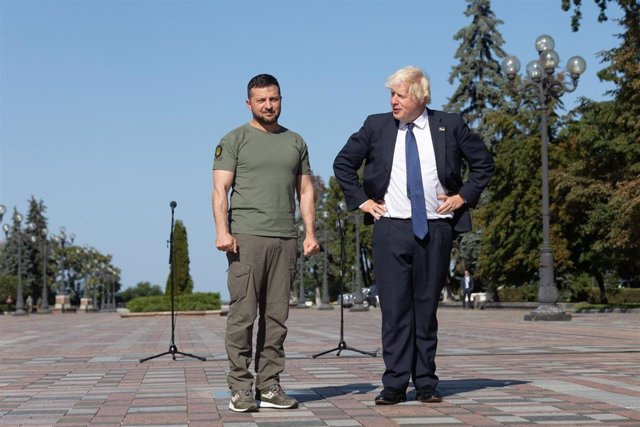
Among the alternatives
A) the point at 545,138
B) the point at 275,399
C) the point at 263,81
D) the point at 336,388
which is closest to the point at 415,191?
the point at 263,81

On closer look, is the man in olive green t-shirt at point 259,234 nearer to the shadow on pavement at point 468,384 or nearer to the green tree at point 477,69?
the shadow on pavement at point 468,384

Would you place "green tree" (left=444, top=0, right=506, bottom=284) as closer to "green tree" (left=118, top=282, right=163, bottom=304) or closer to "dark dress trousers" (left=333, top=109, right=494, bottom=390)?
"dark dress trousers" (left=333, top=109, right=494, bottom=390)

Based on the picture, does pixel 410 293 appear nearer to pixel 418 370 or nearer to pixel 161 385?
pixel 418 370

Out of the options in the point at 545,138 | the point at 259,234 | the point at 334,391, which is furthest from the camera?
the point at 545,138

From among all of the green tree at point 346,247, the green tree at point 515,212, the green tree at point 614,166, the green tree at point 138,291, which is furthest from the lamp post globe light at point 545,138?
the green tree at point 138,291

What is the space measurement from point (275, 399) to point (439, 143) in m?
1.99

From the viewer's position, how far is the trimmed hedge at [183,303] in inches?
1646

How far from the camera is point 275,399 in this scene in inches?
264

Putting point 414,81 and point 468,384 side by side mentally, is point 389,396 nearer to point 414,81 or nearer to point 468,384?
point 468,384

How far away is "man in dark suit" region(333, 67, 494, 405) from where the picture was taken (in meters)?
6.79

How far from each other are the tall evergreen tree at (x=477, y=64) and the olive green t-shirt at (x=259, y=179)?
161ft

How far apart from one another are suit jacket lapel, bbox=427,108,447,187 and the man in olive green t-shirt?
90cm

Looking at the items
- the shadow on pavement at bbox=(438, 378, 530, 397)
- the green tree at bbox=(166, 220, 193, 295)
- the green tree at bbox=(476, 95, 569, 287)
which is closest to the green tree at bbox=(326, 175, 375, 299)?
the green tree at bbox=(166, 220, 193, 295)

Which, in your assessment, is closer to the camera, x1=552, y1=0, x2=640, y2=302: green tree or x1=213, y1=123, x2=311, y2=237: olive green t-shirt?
x1=213, y1=123, x2=311, y2=237: olive green t-shirt
